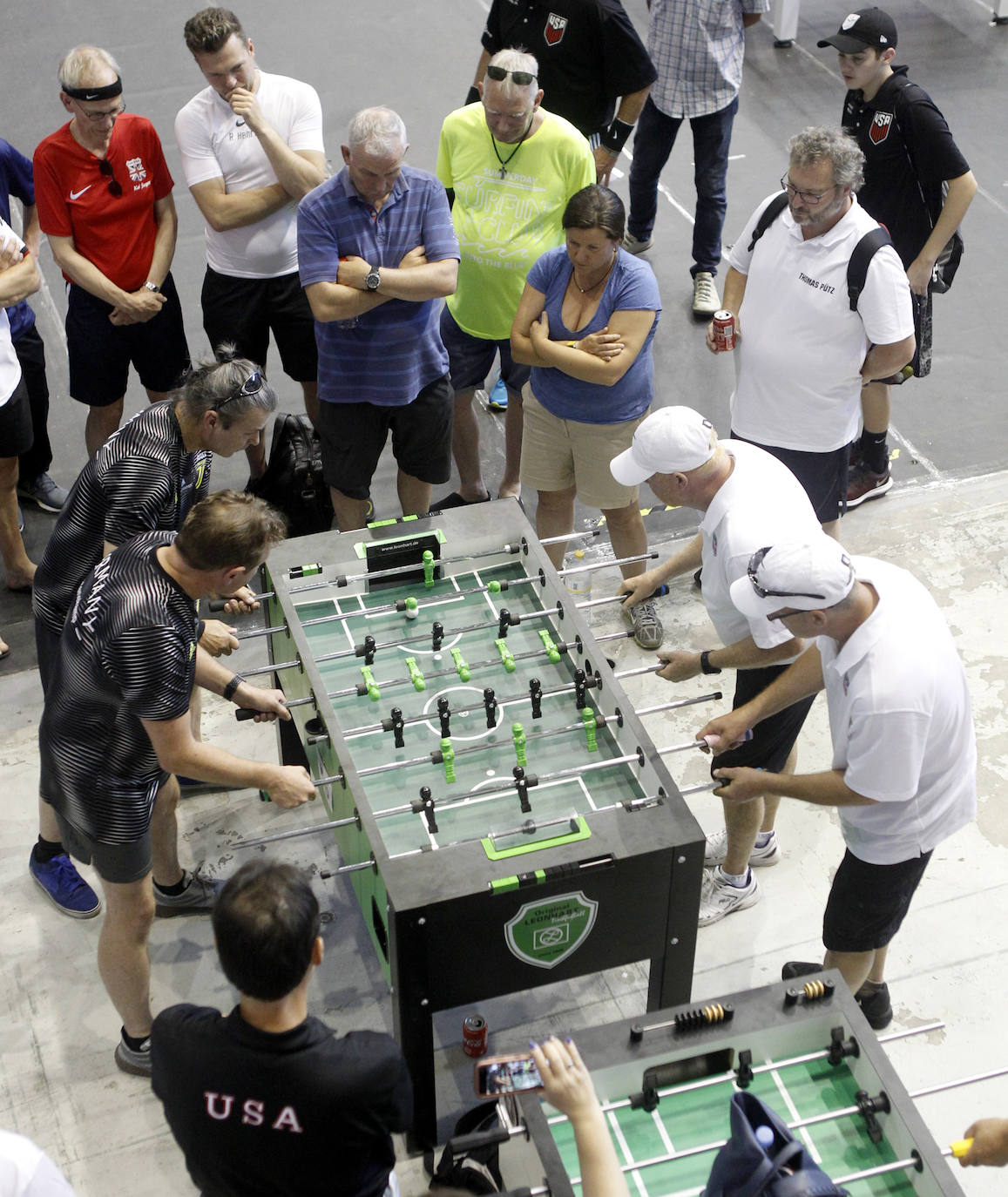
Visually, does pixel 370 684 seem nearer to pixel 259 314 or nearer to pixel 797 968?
pixel 797 968

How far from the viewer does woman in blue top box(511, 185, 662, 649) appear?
4.29 metres

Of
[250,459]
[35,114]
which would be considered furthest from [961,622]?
[35,114]

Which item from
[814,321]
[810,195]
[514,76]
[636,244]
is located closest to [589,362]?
[814,321]

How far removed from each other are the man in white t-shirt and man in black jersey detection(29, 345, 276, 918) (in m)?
1.52

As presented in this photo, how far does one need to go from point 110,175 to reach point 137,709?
8.84 ft

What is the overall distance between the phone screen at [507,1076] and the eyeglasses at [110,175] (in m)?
3.73

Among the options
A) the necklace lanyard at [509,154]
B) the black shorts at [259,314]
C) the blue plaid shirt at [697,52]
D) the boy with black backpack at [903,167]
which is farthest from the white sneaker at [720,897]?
the blue plaid shirt at [697,52]

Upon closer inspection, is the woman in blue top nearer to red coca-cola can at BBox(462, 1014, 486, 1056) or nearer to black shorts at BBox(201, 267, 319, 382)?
black shorts at BBox(201, 267, 319, 382)

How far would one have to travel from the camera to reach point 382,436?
4.88m

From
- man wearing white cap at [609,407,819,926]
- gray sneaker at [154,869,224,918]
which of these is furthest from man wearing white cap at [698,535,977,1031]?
gray sneaker at [154,869,224,918]

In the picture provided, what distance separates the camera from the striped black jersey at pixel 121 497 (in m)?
3.58

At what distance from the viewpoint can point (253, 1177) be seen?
2303mm

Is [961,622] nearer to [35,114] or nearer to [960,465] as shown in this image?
[960,465]

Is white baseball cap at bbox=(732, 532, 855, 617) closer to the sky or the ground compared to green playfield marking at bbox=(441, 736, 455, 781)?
closer to the sky
